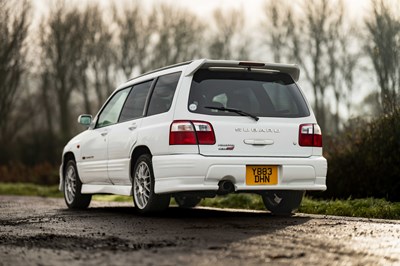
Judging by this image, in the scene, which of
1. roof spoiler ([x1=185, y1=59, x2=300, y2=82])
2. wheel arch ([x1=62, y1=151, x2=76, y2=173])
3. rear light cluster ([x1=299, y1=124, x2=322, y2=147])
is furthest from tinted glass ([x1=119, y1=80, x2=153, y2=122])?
rear light cluster ([x1=299, y1=124, x2=322, y2=147])

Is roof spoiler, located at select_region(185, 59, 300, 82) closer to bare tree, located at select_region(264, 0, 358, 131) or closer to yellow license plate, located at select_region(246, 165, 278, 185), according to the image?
yellow license plate, located at select_region(246, 165, 278, 185)

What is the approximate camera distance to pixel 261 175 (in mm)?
8383

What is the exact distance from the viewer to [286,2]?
3812 centimetres

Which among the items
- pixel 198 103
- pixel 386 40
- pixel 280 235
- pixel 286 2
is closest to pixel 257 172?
pixel 198 103

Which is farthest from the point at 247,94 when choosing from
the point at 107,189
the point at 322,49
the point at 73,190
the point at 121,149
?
the point at 322,49

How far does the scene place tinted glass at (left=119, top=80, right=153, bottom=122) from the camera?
955 cm

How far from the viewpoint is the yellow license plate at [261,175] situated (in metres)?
8.32

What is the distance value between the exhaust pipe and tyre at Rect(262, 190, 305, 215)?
110 centimetres

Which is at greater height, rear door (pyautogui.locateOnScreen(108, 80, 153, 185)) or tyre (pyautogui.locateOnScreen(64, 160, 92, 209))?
rear door (pyautogui.locateOnScreen(108, 80, 153, 185))

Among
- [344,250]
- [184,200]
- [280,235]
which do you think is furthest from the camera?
[184,200]

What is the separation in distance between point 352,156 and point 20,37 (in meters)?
19.1

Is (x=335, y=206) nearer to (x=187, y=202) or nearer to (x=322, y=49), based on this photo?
(x=187, y=202)

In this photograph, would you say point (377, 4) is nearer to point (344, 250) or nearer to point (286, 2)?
point (344, 250)

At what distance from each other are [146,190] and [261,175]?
1.55 meters
